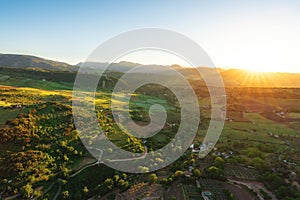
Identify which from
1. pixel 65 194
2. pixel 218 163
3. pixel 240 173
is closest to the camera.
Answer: pixel 65 194

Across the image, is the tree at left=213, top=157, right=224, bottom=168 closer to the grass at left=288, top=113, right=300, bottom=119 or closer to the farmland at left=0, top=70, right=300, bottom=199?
the farmland at left=0, top=70, right=300, bottom=199

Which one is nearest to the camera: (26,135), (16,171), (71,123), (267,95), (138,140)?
(16,171)

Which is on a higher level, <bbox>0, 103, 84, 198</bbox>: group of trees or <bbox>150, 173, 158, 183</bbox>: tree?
<bbox>0, 103, 84, 198</bbox>: group of trees

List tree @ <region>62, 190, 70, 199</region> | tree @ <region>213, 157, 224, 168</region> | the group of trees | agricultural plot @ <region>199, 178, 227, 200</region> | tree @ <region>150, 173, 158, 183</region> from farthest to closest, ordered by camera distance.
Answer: tree @ <region>213, 157, 224, 168</region> < tree @ <region>150, 173, 158, 183</region> < agricultural plot @ <region>199, 178, 227, 200</region> < the group of trees < tree @ <region>62, 190, 70, 199</region>

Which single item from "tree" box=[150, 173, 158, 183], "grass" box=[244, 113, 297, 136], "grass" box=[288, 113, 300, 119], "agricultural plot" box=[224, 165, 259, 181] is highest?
"grass" box=[288, 113, 300, 119]

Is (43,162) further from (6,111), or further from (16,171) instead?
(6,111)

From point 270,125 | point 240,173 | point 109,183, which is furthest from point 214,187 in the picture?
point 270,125

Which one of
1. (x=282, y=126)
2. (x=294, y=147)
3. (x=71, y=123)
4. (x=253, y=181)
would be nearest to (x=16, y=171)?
(x=71, y=123)

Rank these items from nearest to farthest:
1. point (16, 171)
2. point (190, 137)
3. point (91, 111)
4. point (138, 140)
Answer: point (16, 171) → point (138, 140) → point (91, 111) → point (190, 137)

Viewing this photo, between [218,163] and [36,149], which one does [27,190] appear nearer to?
[36,149]

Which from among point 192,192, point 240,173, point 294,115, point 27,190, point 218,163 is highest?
point 294,115

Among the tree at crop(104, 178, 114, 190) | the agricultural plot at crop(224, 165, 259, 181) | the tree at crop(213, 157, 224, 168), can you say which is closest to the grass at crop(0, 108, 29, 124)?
the tree at crop(104, 178, 114, 190)
